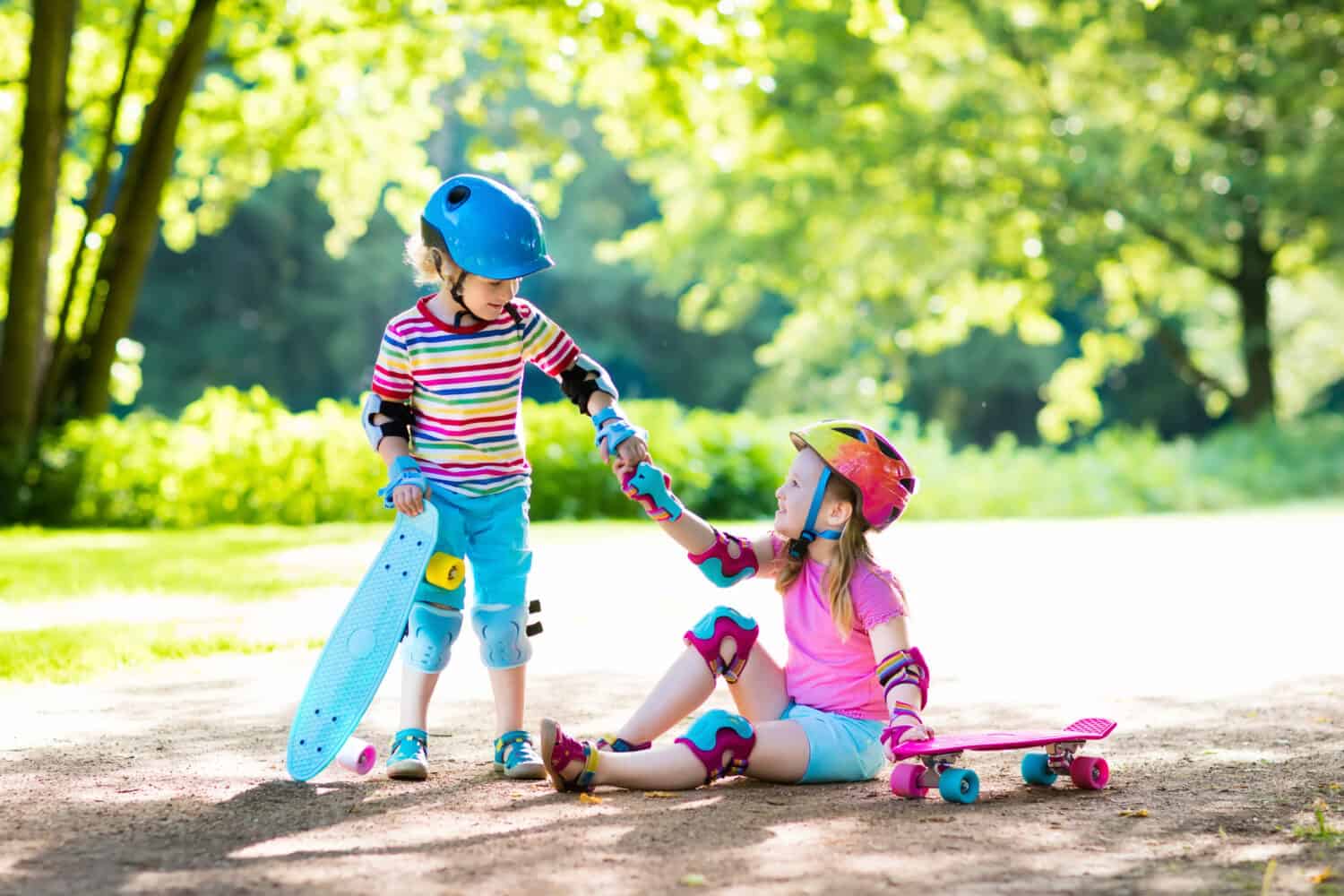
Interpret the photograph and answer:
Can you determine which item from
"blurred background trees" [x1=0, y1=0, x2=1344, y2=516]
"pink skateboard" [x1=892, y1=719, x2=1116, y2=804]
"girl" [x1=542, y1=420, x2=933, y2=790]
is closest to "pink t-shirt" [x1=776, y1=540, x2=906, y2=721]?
"girl" [x1=542, y1=420, x2=933, y2=790]

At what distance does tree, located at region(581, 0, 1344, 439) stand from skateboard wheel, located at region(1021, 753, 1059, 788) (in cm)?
1798

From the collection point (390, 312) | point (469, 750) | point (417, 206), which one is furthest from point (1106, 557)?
point (390, 312)

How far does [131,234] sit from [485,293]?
12.6 m

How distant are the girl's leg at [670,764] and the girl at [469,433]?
32cm

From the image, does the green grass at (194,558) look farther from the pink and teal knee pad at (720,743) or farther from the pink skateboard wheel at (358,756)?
the pink and teal knee pad at (720,743)

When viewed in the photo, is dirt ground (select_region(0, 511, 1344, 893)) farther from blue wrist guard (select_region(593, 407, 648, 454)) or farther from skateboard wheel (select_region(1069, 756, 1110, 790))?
blue wrist guard (select_region(593, 407, 648, 454))

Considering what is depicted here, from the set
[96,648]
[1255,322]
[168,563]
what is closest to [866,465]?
[96,648]

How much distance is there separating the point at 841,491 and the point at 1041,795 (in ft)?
2.94

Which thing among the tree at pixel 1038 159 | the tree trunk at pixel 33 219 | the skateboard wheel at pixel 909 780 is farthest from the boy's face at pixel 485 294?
the tree at pixel 1038 159

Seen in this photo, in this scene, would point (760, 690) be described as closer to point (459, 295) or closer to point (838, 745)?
point (838, 745)

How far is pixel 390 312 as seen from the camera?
3725 centimetres

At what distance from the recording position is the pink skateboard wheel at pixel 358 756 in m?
4.09

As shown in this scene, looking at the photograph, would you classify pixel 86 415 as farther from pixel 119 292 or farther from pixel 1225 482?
pixel 1225 482

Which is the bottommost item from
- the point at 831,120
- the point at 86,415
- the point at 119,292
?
the point at 86,415
